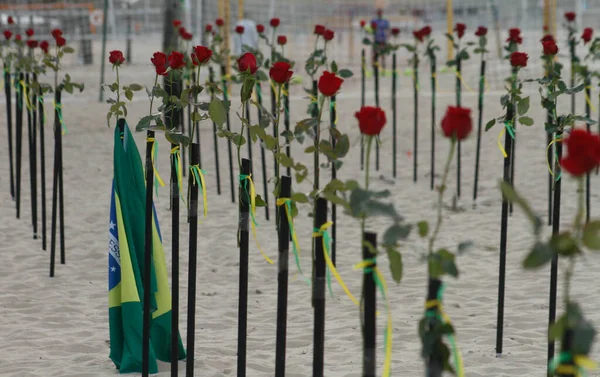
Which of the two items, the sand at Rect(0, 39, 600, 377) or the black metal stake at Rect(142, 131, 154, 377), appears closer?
the black metal stake at Rect(142, 131, 154, 377)

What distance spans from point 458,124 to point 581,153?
0.25 meters

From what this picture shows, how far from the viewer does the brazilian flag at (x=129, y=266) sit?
2.74 meters

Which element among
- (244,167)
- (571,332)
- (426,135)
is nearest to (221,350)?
(244,167)

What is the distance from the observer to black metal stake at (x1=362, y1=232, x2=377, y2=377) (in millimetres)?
1712

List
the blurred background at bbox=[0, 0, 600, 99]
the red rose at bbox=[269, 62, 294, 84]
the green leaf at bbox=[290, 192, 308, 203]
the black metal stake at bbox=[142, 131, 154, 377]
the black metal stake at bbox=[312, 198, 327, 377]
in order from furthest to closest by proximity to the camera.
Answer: the blurred background at bbox=[0, 0, 600, 99] < the black metal stake at bbox=[142, 131, 154, 377] < the red rose at bbox=[269, 62, 294, 84] < the green leaf at bbox=[290, 192, 308, 203] < the black metal stake at bbox=[312, 198, 327, 377]

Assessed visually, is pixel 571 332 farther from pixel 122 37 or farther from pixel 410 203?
pixel 122 37

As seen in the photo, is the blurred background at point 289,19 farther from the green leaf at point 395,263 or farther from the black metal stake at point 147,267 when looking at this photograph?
the green leaf at point 395,263

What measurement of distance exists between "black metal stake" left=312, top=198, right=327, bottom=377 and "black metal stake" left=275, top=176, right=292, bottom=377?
0.15 meters

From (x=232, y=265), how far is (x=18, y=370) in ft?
A: 5.13

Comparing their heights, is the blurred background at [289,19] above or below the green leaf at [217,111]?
above

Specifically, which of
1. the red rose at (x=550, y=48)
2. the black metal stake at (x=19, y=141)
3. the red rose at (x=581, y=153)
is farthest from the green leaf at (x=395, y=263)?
the black metal stake at (x=19, y=141)

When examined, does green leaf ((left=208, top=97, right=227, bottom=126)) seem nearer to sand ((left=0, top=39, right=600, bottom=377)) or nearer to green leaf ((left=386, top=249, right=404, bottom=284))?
sand ((left=0, top=39, right=600, bottom=377))

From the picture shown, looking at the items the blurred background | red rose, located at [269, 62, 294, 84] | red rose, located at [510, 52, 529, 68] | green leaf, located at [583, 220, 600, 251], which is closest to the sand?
red rose, located at [269, 62, 294, 84]

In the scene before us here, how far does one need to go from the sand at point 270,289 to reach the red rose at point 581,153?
413mm
